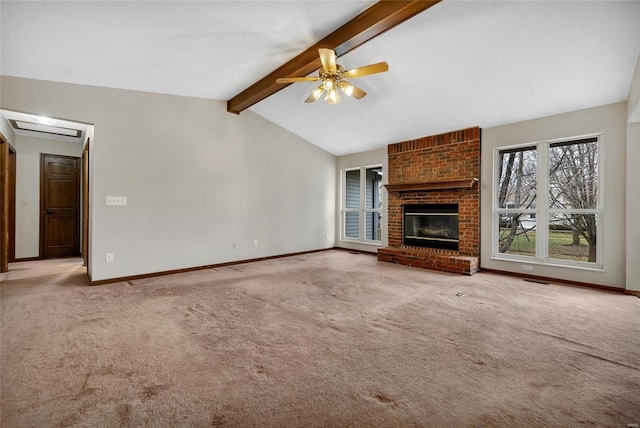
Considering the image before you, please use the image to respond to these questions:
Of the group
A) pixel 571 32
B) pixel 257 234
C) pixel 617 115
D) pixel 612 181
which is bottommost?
pixel 257 234

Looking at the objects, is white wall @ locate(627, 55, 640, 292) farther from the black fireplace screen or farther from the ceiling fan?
the ceiling fan

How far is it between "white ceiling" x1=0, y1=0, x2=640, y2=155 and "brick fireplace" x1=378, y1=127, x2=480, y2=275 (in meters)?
0.81

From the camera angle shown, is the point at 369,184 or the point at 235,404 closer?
the point at 235,404

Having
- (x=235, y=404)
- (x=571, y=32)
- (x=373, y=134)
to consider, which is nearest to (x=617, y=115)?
(x=571, y=32)

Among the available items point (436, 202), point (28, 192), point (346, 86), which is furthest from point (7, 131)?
point (436, 202)

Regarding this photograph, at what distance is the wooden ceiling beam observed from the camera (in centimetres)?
260

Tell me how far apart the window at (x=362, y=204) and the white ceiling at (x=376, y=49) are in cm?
258

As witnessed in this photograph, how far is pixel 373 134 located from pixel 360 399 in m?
5.18

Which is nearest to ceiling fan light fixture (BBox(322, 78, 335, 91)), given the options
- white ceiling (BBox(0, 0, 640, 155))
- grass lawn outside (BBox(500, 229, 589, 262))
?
white ceiling (BBox(0, 0, 640, 155))

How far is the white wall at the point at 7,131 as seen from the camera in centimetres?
437

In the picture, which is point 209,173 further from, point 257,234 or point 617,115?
point 617,115

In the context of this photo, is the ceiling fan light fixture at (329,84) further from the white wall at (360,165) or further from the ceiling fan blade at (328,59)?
the white wall at (360,165)

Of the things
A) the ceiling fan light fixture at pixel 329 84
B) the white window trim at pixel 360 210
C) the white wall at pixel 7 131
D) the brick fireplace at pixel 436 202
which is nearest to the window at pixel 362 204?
the white window trim at pixel 360 210

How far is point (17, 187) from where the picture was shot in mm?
5555
